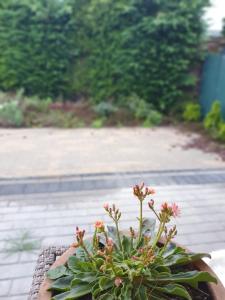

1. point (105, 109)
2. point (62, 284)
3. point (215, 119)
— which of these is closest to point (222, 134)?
point (215, 119)

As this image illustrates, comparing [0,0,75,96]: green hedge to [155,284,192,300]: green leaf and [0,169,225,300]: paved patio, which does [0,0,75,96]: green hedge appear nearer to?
[0,169,225,300]: paved patio

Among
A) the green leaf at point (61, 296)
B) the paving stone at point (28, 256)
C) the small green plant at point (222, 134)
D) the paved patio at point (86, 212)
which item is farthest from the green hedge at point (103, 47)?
the green leaf at point (61, 296)

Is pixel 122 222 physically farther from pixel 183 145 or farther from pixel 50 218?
pixel 183 145

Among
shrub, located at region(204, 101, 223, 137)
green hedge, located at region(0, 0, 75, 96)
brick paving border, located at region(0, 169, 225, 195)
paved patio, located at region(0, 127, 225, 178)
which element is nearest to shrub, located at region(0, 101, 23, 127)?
paved patio, located at region(0, 127, 225, 178)

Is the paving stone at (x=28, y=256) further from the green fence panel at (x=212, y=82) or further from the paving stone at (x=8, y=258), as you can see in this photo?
the green fence panel at (x=212, y=82)

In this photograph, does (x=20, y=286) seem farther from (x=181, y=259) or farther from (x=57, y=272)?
(x=181, y=259)

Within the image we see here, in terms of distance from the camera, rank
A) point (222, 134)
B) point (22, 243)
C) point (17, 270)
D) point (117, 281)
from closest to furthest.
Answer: point (117, 281) < point (17, 270) < point (22, 243) < point (222, 134)
